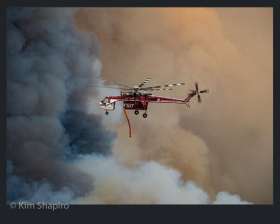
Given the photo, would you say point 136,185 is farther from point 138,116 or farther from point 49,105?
point 49,105

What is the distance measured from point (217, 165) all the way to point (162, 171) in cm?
166

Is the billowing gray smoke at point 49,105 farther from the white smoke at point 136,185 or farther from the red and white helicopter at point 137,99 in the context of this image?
the red and white helicopter at point 137,99

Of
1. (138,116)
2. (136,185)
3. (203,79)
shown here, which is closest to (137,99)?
(138,116)

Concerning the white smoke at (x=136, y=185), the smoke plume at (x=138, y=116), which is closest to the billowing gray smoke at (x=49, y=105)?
the smoke plume at (x=138, y=116)

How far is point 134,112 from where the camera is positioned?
17469mm

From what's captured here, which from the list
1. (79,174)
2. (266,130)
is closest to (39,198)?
(79,174)

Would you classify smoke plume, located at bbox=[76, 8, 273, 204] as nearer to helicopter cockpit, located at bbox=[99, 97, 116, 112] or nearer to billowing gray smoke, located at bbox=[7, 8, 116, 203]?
billowing gray smoke, located at bbox=[7, 8, 116, 203]

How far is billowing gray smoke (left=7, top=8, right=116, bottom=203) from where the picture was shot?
57.7 ft

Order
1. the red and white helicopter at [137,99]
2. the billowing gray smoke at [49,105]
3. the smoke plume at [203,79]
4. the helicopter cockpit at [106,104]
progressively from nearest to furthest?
the red and white helicopter at [137,99] < the helicopter cockpit at [106,104] < the billowing gray smoke at [49,105] < the smoke plume at [203,79]

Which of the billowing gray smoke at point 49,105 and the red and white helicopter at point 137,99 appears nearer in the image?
the red and white helicopter at point 137,99

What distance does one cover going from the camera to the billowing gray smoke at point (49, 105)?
57.7 ft

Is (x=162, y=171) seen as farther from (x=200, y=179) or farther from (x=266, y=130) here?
(x=266, y=130)

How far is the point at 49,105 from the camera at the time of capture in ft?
58.3

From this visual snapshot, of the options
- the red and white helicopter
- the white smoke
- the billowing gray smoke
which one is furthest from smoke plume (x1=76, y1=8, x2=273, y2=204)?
the red and white helicopter
